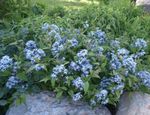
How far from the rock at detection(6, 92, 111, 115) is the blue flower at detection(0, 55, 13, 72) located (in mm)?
348

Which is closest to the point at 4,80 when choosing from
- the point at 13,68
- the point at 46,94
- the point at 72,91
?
the point at 13,68

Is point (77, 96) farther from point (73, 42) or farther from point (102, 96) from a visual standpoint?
point (73, 42)

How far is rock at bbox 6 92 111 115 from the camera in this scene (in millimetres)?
3787

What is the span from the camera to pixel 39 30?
14.7 feet

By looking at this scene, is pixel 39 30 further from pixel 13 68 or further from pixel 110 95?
pixel 110 95

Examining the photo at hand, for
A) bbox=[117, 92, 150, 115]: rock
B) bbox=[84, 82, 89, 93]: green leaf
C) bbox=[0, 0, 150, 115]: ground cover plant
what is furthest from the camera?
bbox=[117, 92, 150, 115]: rock

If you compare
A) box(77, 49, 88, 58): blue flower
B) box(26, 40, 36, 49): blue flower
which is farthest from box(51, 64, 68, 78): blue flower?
box(26, 40, 36, 49): blue flower

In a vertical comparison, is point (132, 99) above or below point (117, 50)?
below

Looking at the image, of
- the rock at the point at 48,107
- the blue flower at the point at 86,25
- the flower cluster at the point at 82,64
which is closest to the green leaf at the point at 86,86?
the flower cluster at the point at 82,64

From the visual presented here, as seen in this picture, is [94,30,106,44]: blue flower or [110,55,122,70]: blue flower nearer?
[110,55,122,70]: blue flower

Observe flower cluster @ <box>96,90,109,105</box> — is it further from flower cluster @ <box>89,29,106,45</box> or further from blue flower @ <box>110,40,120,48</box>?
flower cluster @ <box>89,29,106,45</box>

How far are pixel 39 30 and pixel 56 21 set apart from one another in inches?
21.4

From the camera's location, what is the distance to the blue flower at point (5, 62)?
12.8 ft

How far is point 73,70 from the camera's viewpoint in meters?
3.87
